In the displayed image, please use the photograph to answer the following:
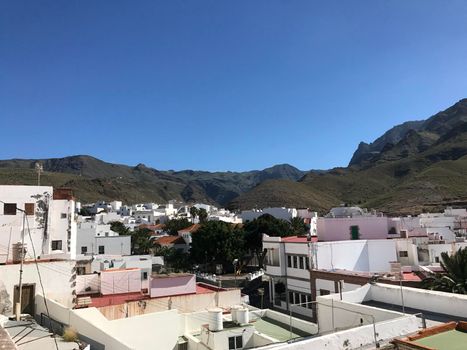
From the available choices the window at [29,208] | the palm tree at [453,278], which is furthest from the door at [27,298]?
the palm tree at [453,278]

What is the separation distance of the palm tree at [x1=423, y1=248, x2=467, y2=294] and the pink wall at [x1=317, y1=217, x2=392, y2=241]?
477 inches

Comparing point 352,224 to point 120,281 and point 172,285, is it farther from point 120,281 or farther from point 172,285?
point 120,281

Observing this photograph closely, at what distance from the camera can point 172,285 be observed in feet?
71.3

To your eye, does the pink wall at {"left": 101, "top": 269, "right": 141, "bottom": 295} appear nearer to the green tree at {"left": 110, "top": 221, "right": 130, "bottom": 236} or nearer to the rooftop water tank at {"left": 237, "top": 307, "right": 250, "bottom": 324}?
the rooftop water tank at {"left": 237, "top": 307, "right": 250, "bottom": 324}

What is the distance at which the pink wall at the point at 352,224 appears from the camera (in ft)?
104

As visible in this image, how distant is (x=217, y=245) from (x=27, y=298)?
139ft

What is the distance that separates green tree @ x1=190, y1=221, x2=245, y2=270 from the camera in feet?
186

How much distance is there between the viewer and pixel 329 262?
27.4 meters

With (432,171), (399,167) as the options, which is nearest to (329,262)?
(432,171)

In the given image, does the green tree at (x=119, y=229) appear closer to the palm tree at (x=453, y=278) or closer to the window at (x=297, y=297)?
the window at (x=297, y=297)

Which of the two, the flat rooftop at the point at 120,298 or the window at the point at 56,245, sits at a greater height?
the window at the point at 56,245

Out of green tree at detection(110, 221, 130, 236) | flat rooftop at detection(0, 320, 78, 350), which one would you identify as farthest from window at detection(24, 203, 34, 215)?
green tree at detection(110, 221, 130, 236)

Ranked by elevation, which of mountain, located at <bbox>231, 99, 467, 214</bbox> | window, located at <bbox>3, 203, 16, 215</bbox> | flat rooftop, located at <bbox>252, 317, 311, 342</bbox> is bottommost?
flat rooftop, located at <bbox>252, 317, 311, 342</bbox>

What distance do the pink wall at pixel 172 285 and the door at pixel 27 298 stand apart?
276 inches
